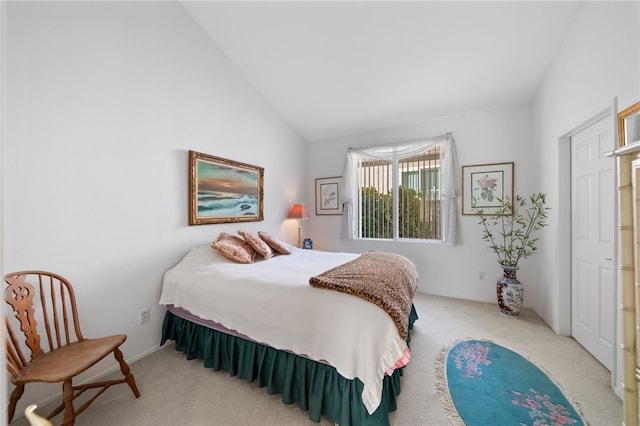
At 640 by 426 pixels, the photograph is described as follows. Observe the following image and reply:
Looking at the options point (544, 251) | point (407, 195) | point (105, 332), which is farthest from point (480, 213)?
point (105, 332)

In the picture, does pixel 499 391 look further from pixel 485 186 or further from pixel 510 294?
pixel 485 186

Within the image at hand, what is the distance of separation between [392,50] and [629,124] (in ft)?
6.49

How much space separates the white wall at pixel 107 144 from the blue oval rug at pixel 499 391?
2551mm

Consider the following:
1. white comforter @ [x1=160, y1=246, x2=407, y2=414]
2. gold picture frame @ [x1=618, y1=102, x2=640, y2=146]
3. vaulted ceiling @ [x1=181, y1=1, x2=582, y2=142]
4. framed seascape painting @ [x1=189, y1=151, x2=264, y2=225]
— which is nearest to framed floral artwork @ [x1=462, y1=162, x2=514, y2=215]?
vaulted ceiling @ [x1=181, y1=1, x2=582, y2=142]

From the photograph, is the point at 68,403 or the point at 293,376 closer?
the point at 68,403

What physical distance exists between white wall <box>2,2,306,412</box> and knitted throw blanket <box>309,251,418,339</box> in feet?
5.49

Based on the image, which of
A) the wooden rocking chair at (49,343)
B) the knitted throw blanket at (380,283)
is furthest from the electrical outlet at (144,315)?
the knitted throw blanket at (380,283)

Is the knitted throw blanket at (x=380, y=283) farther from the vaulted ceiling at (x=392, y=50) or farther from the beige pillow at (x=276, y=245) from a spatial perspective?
the vaulted ceiling at (x=392, y=50)

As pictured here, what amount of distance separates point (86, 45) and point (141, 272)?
6.07 ft

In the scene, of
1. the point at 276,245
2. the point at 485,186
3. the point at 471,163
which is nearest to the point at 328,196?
the point at 276,245

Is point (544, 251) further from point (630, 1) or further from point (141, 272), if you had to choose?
point (141, 272)

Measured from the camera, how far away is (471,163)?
332 cm

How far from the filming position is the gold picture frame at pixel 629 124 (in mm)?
1241

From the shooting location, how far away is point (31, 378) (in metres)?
1.26
